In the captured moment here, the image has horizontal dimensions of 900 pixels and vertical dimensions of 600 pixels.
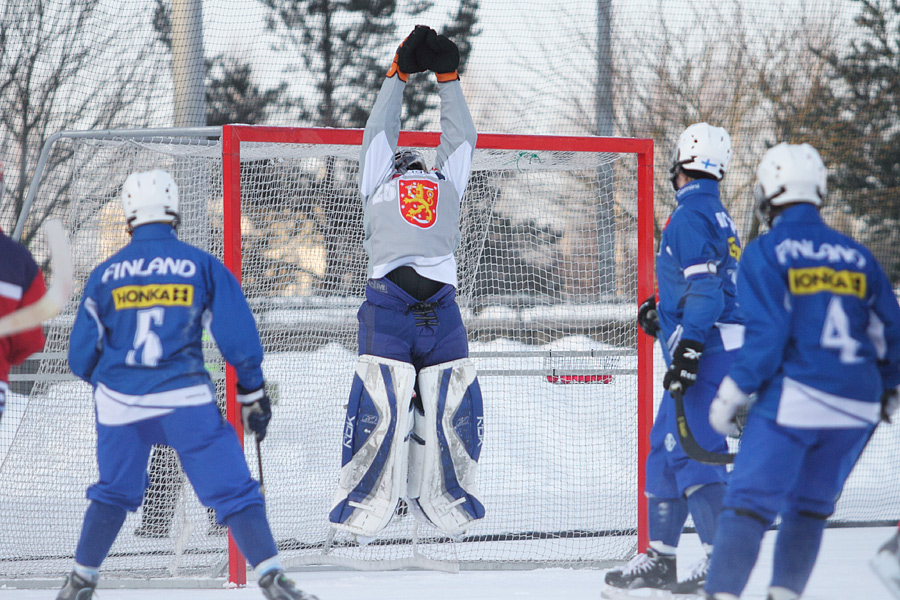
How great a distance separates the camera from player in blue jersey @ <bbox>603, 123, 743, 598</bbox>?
2723mm

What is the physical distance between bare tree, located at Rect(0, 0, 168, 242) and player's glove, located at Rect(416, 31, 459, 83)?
4.70 meters

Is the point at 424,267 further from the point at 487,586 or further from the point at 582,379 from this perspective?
the point at 582,379

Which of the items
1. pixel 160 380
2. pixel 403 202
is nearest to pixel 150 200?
pixel 160 380

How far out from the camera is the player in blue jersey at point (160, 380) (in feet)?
7.85

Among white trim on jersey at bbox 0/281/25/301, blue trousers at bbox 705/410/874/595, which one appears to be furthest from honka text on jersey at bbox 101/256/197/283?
blue trousers at bbox 705/410/874/595

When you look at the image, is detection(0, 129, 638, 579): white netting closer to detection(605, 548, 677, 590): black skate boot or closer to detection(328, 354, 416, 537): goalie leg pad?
detection(328, 354, 416, 537): goalie leg pad

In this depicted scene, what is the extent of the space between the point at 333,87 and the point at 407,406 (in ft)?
33.5

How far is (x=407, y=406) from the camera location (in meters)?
3.10

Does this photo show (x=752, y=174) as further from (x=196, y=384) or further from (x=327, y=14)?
(x=196, y=384)

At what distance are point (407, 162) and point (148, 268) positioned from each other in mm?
1213

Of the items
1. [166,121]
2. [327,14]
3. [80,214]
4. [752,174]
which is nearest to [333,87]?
[327,14]

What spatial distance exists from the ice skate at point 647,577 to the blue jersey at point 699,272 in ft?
2.63

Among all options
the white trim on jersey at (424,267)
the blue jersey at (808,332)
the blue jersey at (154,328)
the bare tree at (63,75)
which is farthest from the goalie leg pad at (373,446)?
the bare tree at (63,75)

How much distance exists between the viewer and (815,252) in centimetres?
211
